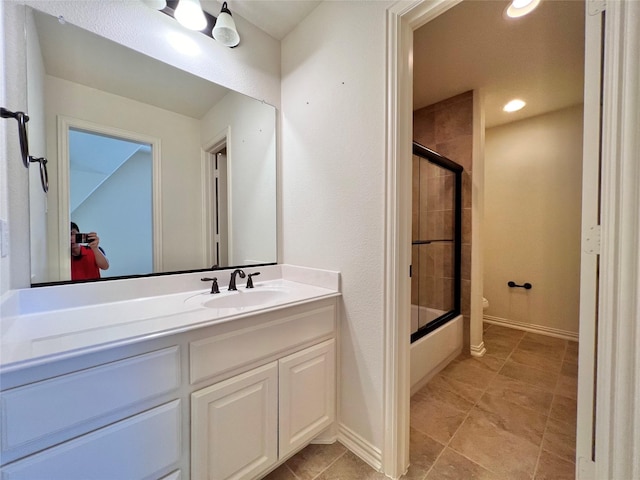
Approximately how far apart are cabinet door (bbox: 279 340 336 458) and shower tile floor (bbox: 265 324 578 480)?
19 cm

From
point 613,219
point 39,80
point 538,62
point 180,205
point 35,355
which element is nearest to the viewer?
point 35,355

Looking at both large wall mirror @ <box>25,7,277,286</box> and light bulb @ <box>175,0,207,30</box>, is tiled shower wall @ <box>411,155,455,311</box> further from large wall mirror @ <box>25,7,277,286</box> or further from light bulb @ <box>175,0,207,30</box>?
light bulb @ <box>175,0,207,30</box>

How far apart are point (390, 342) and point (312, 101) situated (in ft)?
4.67

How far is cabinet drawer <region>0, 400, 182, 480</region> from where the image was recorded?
69 centimetres

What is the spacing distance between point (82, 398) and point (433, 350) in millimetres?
2079

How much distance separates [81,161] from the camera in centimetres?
115

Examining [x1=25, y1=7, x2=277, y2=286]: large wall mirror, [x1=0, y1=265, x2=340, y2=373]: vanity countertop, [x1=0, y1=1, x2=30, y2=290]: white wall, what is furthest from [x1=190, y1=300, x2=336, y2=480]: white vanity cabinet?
[x1=0, y1=1, x2=30, y2=290]: white wall

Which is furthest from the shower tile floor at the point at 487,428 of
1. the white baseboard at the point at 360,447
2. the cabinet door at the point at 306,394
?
the cabinet door at the point at 306,394

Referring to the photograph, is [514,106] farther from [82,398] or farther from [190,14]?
[82,398]

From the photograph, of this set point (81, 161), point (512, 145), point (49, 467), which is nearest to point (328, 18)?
point (81, 161)

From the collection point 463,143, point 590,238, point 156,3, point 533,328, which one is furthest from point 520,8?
point 533,328

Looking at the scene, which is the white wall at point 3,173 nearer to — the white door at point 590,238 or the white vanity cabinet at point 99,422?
the white vanity cabinet at point 99,422

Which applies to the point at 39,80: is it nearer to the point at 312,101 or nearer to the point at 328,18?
the point at 312,101

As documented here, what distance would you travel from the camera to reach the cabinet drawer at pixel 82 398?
2.12 feet
